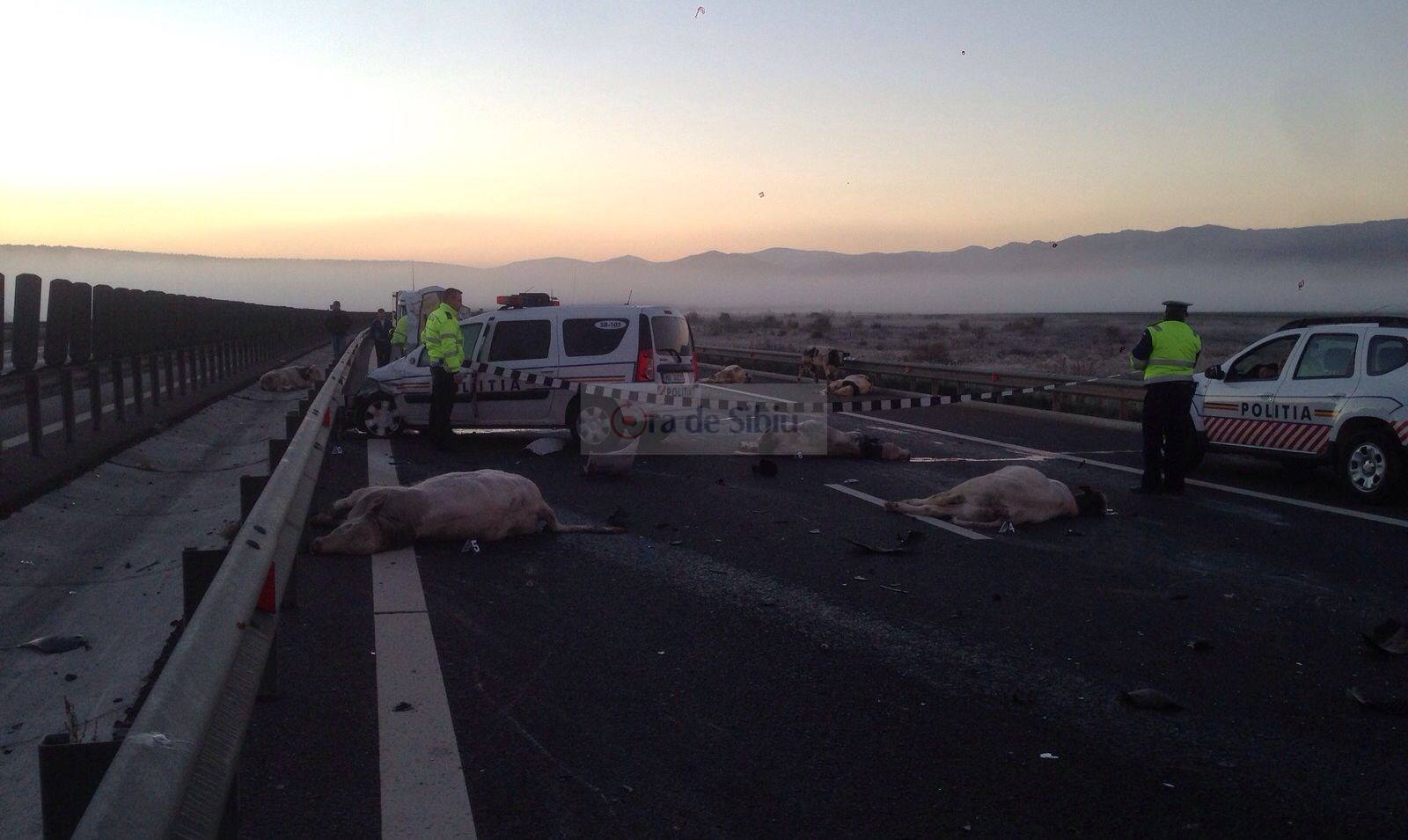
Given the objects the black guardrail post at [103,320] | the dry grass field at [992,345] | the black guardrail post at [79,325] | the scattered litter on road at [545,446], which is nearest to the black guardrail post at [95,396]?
the black guardrail post at [79,325]

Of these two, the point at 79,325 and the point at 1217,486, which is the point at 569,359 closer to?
the point at 79,325

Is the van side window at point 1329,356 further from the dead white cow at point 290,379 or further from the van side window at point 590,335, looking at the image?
the dead white cow at point 290,379

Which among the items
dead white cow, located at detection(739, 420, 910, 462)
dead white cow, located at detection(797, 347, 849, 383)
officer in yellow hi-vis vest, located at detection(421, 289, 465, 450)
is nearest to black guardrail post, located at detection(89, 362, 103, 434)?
officer in yellow hi-vis vest, located at detection(421, 289, 465, 450)

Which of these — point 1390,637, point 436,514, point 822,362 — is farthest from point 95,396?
point 822,362

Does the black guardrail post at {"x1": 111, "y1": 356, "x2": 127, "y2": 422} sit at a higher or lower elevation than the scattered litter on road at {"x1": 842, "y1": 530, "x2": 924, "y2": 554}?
higher

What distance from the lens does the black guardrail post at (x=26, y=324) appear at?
11.0 meters

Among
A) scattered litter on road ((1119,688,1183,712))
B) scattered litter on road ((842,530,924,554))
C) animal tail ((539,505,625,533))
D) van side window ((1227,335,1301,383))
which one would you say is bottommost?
scattered litter on road ((1119,688,1183,712))

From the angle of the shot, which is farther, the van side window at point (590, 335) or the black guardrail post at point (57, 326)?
the van side window at point (590, 335)

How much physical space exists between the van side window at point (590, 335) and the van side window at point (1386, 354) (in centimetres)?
811

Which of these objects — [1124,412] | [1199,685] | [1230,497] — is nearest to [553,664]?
[1199,685]

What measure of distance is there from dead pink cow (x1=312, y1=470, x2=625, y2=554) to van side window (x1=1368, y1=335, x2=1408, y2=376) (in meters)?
8.00

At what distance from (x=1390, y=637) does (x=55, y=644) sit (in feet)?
23.6

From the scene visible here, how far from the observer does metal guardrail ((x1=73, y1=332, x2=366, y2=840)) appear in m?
2.15

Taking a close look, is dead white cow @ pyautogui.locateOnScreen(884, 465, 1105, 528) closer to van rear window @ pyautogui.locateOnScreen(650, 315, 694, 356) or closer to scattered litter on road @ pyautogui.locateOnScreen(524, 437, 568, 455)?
scattered litter on road @ pyautogui.locateOnScreen(524, 437, 568, 455)
